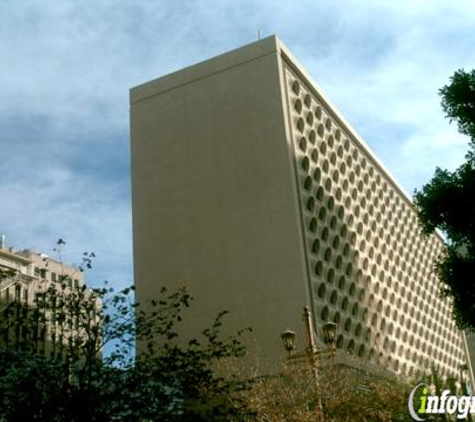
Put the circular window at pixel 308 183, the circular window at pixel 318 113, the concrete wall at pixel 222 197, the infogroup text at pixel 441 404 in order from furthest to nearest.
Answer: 1. the circular window at pixel 318 113
2. the circular window at pixel 308 183
3. the concrete wall at pixel 222 197
4. the infogroup text at pixel 441 404

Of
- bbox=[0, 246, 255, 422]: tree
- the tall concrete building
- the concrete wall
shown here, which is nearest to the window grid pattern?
the tall concrete building

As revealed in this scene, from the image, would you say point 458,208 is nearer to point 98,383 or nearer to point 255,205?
point 98,383

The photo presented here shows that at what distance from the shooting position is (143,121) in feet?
152

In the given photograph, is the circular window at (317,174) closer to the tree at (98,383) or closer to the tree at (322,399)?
the tree at (322,399)

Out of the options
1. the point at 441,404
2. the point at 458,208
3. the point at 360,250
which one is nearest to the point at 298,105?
the point at 360,250

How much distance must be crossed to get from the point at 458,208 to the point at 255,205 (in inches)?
743

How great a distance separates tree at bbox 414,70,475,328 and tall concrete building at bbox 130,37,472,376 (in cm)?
1499

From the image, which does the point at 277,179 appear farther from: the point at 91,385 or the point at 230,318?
the point at 91,385

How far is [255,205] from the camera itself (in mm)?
40094

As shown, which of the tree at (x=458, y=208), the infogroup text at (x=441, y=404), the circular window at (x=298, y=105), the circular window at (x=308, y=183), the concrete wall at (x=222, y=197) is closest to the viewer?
the infogroup text at (x=441, y=404)

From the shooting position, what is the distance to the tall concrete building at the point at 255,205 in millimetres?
38625

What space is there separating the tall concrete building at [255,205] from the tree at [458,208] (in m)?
15.0

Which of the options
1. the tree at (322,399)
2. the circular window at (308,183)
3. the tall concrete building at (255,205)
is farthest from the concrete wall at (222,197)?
the tree at (322,399)

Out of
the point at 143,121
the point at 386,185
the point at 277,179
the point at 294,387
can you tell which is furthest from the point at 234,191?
the point at 386,185
